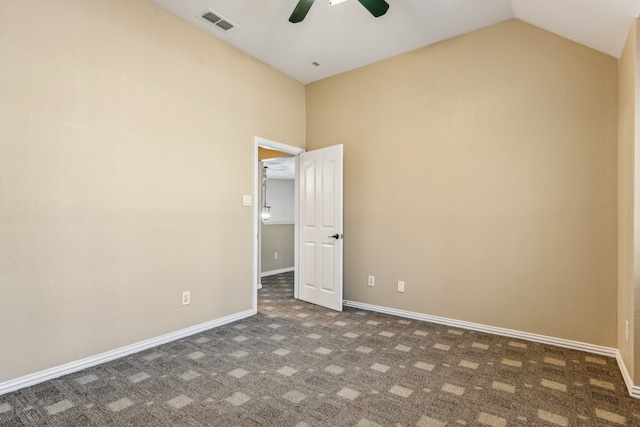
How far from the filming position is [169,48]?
3113mm

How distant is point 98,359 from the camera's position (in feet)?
8.49

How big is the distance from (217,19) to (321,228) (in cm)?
253

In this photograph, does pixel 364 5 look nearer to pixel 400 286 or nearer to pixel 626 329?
pixel 400 286

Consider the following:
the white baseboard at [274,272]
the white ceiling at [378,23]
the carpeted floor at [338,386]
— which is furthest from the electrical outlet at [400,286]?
the white baseboard at [274,272]

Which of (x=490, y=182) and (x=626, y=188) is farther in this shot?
(x=490, y=182)

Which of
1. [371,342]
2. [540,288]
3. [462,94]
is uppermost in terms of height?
[462,94]

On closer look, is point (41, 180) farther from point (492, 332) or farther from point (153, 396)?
point (492, 332)

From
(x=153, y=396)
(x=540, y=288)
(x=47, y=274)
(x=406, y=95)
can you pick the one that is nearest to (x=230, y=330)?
(x=153, y=396)

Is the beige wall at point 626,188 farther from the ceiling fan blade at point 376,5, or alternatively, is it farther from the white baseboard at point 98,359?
the white baseboard at point 98,359

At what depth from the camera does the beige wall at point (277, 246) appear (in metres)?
6.46

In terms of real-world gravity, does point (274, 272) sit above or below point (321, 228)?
below

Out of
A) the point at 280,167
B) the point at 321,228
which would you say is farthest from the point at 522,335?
the point at 280,167

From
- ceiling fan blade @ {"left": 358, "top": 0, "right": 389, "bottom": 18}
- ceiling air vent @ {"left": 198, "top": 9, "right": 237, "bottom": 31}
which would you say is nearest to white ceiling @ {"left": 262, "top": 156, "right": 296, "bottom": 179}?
ceiling air vent @ {"left": 198, "top": 9, "right": 237, "bottom": 31}

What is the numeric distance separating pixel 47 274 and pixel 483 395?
3.10 metres
